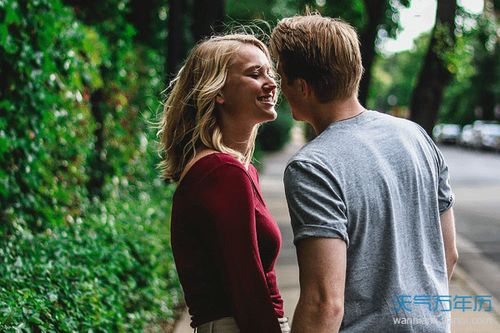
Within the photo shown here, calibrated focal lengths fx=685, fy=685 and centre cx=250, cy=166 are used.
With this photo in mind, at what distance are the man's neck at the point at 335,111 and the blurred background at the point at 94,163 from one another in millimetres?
791

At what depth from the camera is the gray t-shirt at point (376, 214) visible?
1.94 metres

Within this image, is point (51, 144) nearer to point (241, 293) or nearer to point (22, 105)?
point (22, 105)

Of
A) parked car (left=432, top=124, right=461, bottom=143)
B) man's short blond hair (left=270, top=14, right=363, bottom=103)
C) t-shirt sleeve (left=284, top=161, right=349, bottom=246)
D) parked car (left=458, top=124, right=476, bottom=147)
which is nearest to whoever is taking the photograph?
t-shirt sleeve (left=284, top=161, right=349, bottom=246)

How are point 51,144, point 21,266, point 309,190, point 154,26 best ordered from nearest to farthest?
point 309,190, point 21,266, point 51,144, point 154,26

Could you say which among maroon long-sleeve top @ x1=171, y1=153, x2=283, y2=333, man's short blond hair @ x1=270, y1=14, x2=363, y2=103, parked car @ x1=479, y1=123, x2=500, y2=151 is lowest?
parked car @ x1=479, y1=123, x2=500, y2=151

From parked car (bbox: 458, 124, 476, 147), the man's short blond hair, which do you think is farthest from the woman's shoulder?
parked car (bbox: 458, 124, 476, 147)

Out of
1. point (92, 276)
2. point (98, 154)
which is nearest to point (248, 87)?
point (92, 276)

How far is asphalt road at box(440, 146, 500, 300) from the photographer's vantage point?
8266 millimetres

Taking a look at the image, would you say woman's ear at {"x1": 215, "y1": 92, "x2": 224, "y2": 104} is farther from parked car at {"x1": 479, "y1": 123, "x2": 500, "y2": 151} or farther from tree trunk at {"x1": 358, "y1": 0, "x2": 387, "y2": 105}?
parked car at {"x1": 479, "y1": 123, "x2": 500, "y2": 151}

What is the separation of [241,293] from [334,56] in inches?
30.7

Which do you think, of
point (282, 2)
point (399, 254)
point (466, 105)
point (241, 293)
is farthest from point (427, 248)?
point (466, 105)

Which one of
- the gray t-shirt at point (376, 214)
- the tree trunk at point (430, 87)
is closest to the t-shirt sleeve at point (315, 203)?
the gray t-shirt at point (376, 214)

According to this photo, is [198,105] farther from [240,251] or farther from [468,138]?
[468,138]

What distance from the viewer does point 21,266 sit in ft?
12.9
